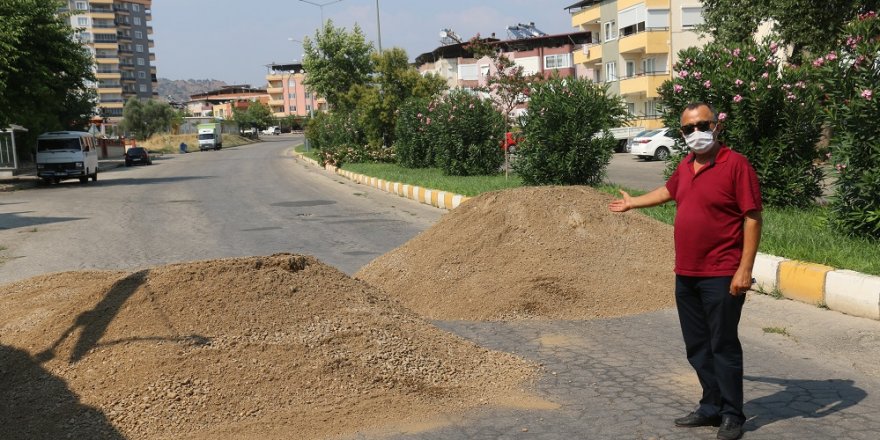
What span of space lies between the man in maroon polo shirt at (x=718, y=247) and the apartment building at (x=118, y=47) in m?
135

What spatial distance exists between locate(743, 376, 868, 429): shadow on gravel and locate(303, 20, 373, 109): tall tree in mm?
48535

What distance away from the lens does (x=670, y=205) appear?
41.2 ft

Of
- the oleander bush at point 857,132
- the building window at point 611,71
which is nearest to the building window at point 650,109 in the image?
the building window at point 611,71

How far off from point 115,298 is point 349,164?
29063 mm

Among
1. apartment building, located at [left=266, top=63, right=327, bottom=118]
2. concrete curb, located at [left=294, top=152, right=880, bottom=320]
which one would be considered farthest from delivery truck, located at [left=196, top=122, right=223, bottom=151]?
apartment building, located at [left=266, top=63, right=327, bottom=118]

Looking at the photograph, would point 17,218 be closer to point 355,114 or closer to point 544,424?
point 544,424

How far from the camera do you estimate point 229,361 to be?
488 cm

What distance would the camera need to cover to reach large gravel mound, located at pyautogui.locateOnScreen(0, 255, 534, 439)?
4.52m

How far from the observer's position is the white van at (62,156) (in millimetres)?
31531

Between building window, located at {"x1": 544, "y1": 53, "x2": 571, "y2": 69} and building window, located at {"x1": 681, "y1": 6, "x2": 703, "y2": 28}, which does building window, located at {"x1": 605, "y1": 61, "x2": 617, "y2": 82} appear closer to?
building window, located at {"x1": 681, "y1": 6, "x2": 703, "y2": 28}

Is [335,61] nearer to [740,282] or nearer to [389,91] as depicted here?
[389,91]

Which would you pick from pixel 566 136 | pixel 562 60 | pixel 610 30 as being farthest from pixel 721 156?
pixel 562 60

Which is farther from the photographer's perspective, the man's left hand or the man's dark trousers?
the man's dark trousers

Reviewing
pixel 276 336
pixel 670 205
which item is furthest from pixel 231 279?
pixel 670 205
